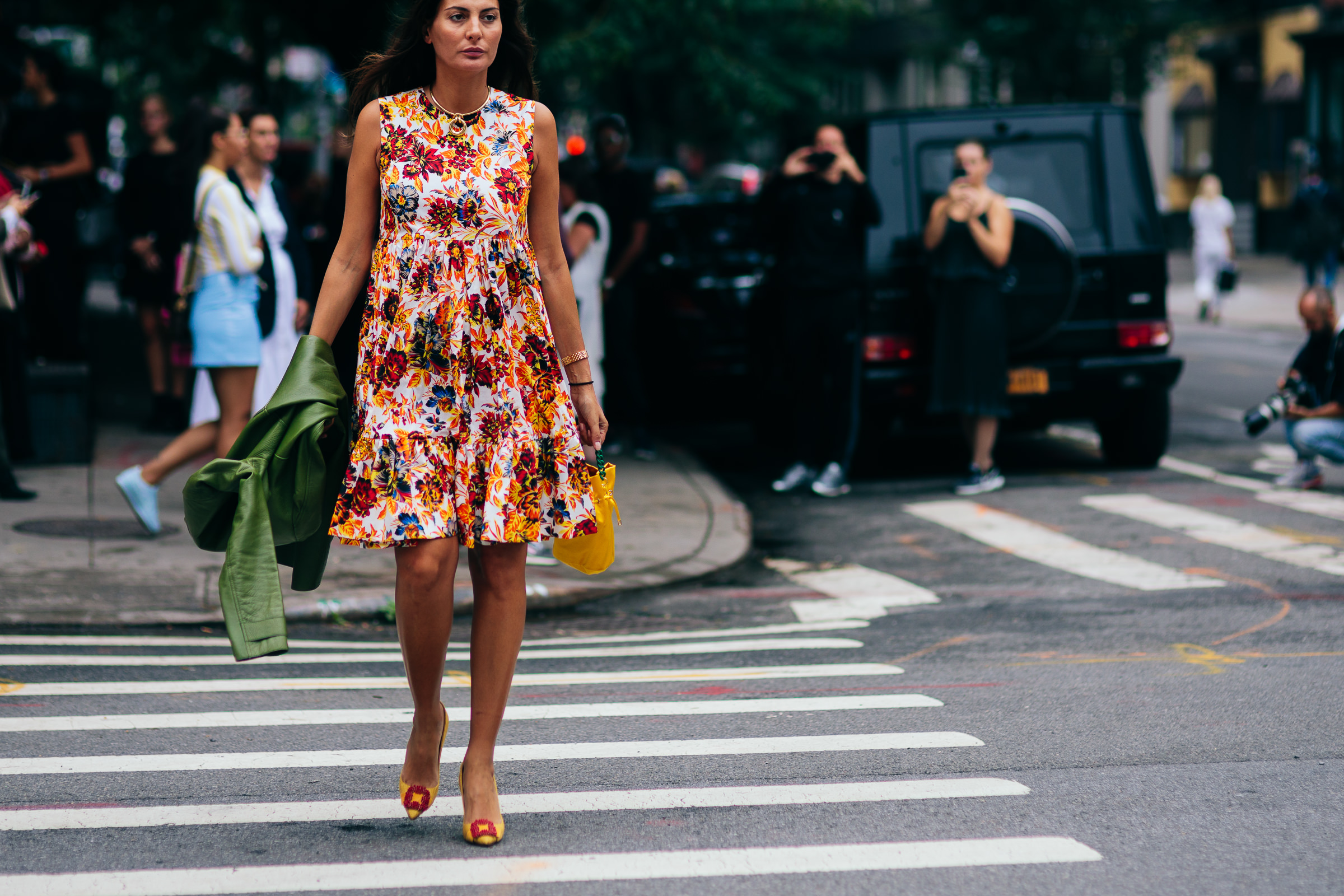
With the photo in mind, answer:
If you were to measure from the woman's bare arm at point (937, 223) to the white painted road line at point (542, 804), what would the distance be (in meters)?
5.83

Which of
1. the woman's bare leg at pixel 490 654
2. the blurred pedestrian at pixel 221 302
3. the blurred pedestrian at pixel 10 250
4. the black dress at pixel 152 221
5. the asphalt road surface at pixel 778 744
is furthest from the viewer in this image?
the black dress at pixel 152 221

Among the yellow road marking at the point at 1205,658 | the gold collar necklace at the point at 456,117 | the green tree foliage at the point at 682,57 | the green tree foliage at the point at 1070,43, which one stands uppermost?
the green tree foliage at the point at 1070,43

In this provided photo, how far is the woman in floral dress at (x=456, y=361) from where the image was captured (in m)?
3.73

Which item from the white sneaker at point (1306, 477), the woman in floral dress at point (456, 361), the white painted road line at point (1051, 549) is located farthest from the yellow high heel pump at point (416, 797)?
the white sneaker at point (1306, 477)

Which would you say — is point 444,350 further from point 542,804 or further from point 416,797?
point 542,804

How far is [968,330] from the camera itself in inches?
384

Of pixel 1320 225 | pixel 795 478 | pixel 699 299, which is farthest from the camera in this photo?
pixel 1320 225

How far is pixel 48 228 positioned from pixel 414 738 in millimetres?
8593

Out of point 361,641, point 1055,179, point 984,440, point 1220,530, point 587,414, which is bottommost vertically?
point 1220,530

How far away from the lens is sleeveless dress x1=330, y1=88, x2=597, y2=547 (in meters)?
3.71

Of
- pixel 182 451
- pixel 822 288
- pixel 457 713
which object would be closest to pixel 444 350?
pixel 457 713

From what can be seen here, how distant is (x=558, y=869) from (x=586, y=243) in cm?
635

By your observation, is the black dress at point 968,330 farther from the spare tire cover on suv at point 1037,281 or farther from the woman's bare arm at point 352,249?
the woman's bare arm at point 352,249

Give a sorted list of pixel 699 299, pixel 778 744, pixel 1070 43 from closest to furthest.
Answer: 1. pixel 778 744
2. pixel 699 299
3. pixel 1070 43
